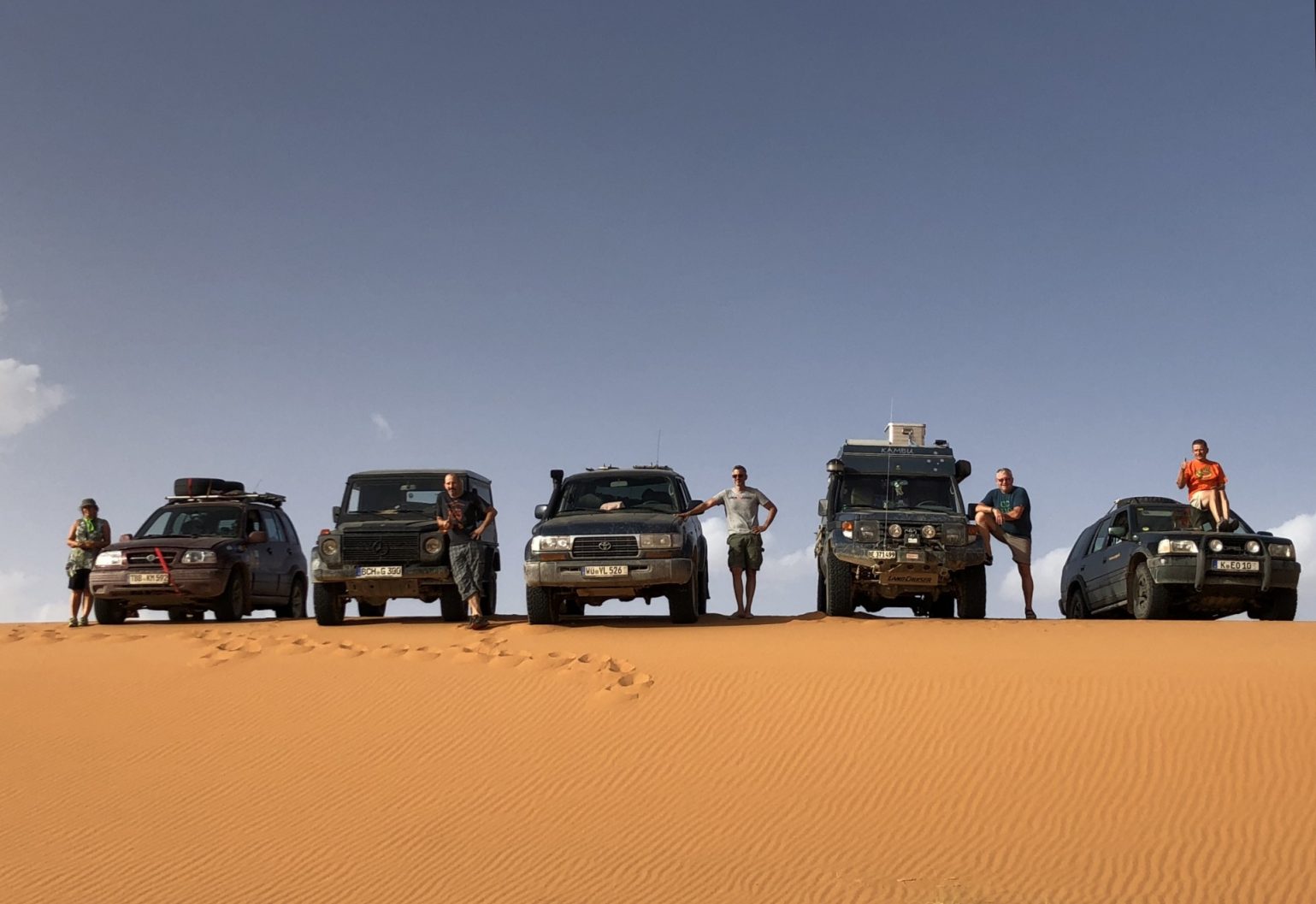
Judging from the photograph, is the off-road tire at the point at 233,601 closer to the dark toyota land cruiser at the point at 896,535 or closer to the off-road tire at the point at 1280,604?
the dark toyota land cruiser at the point at 896,535

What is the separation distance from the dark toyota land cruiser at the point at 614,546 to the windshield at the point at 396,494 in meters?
1.84

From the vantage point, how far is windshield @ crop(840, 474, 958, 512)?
14.6 m

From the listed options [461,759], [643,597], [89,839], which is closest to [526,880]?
[461,759]

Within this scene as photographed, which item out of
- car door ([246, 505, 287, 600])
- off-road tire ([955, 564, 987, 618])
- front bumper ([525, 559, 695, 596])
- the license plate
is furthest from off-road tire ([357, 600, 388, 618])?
the license plate

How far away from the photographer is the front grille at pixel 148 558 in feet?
52.0

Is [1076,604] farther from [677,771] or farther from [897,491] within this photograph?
[677,771]

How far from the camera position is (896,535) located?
13.6m

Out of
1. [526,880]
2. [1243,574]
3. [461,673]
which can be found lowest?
[526,880]

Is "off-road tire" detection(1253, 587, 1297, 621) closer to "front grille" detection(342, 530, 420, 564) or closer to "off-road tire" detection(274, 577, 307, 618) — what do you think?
"front grille" detection(342, 530, 420, 564)

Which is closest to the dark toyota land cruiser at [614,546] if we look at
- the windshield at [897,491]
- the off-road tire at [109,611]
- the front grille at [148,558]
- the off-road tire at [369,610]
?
the windshield at [897,491]

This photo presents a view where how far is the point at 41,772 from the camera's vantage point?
9.09 m

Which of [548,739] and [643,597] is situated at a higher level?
[643,597]

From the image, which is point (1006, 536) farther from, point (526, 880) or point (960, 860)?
point (526, 880)

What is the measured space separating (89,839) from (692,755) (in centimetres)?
417
